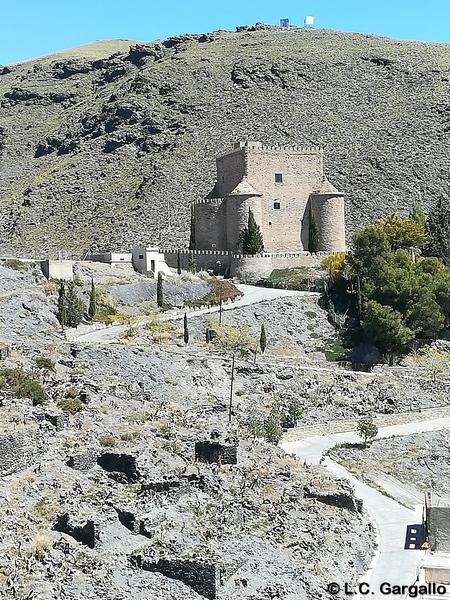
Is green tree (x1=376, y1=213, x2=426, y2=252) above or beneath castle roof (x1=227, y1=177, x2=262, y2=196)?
beneath

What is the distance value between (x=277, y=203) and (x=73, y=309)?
2444cm

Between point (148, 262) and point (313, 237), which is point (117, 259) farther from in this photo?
point (313, 237)

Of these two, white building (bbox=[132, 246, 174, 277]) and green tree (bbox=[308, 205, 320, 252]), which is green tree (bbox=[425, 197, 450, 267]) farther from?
white building (bbox=[132, 246, 174, 277])

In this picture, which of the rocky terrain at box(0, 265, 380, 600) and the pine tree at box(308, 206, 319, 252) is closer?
the rocky terrain at box(0, 265, 380, 600)

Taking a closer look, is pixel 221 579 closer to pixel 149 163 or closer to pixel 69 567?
pixel 69 567

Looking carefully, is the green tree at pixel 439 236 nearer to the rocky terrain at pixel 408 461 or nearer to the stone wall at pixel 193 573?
the rocky terrain at pixel 408 461

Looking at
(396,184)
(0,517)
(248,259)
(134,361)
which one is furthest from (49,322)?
(396,184)

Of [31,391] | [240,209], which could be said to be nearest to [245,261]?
[240,209]

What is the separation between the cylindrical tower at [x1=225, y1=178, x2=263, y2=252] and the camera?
69.1 meters

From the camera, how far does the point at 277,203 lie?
71625 mm

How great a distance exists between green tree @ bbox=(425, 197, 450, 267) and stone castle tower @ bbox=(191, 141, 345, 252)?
20.0 ft

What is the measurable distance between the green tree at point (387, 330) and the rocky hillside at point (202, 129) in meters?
34.5

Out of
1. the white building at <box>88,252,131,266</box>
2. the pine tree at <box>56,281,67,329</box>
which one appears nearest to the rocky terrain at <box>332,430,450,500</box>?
the pine tree at <box>56,281,67,329</box>

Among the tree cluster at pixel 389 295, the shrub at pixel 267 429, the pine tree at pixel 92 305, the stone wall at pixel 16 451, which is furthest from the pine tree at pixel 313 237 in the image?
the stone wall at pixel 16 451
